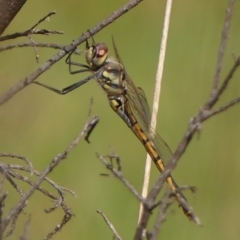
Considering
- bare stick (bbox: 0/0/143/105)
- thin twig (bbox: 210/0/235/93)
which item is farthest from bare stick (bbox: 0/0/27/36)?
thin twig (bbox: 210/0/235/93)

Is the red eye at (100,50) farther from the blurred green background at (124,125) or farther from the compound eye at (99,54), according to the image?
the blurred green background at (124,125)

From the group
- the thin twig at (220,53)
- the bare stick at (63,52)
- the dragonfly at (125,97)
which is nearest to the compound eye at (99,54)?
the dragonfly at (125,97)

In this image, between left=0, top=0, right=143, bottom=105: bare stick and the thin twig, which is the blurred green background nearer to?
left=0, top=0, right=143, bottom=105: bare stick

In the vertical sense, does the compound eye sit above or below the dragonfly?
above

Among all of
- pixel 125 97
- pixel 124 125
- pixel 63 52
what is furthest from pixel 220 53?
pixel 124 125

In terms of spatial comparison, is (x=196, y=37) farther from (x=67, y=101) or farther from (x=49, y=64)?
(x=49, y=64)

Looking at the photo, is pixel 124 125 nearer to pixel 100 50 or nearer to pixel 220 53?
pixel 100 50
